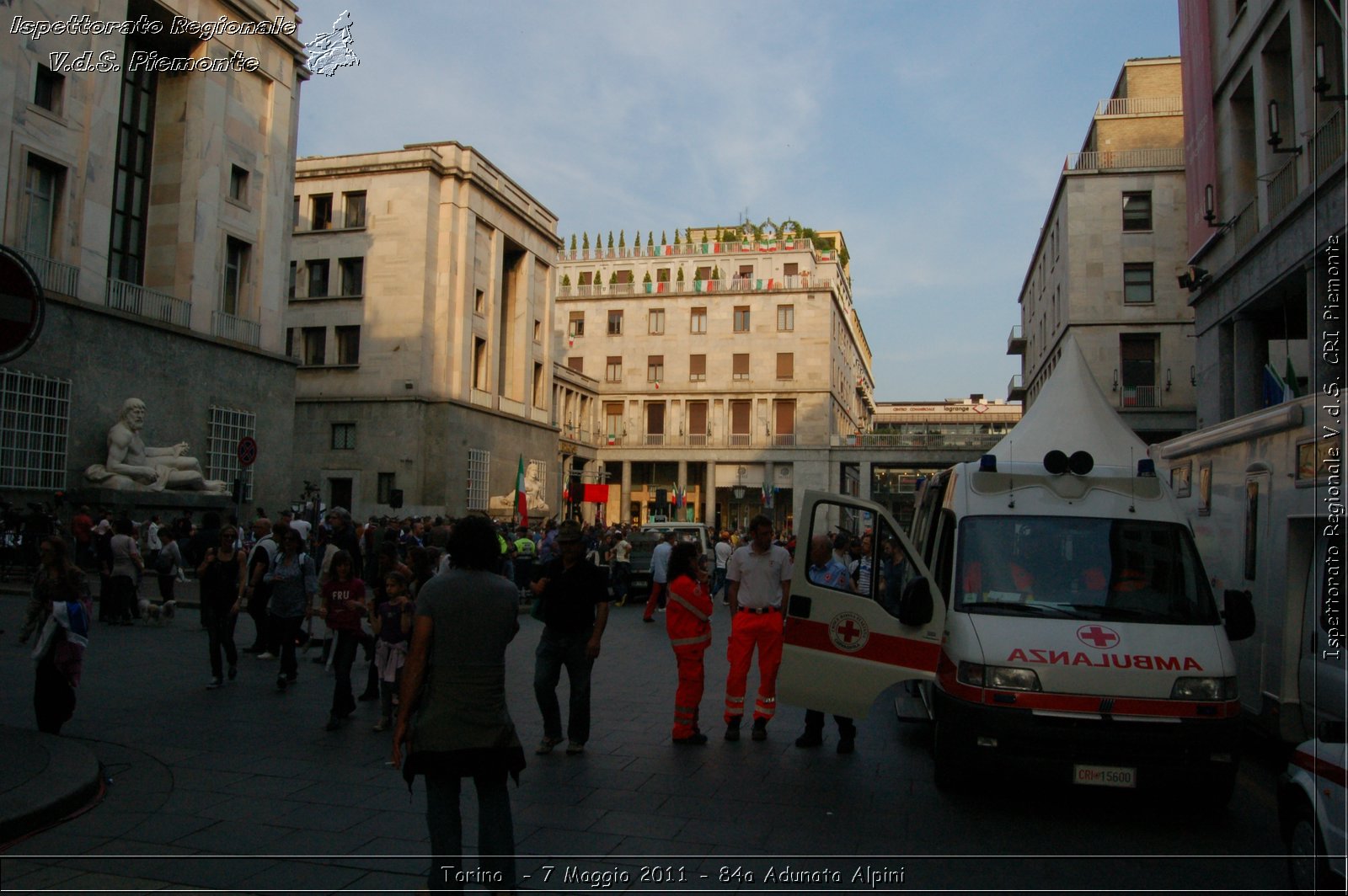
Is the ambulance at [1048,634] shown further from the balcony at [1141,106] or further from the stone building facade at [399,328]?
the balcony at [1141,106]

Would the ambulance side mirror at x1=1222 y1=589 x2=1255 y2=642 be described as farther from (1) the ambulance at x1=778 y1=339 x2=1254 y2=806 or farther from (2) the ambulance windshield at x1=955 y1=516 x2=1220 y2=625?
(2) the ambulance windshield at x1=955 y1=516 x2=1220 y2=625

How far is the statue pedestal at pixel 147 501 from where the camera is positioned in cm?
2069

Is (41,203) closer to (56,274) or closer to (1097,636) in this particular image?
(56,274)

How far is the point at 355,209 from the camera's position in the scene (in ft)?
127

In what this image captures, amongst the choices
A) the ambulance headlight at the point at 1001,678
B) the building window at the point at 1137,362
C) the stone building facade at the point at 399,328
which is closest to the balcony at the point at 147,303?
the stone building facade at the point at 399,328

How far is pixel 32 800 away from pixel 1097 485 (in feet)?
24.4

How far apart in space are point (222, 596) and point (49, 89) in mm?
17395

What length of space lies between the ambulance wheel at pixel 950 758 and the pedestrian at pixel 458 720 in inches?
132

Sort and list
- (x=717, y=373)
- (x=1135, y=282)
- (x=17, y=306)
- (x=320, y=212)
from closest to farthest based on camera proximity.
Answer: (x=17, y=306) → (x=1135, y=282) → (x=320, y=212) → (x=717, y=373)

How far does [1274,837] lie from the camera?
595 centimetres

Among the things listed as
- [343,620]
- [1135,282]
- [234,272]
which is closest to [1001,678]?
[343,620]

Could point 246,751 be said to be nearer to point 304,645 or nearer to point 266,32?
point 304,645

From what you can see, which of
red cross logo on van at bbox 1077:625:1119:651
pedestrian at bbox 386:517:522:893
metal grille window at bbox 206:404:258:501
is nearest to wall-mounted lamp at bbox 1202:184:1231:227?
red cross logo on van at bbox 1077:625:1119:651

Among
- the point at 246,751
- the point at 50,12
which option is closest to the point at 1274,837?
the point at 246,751
